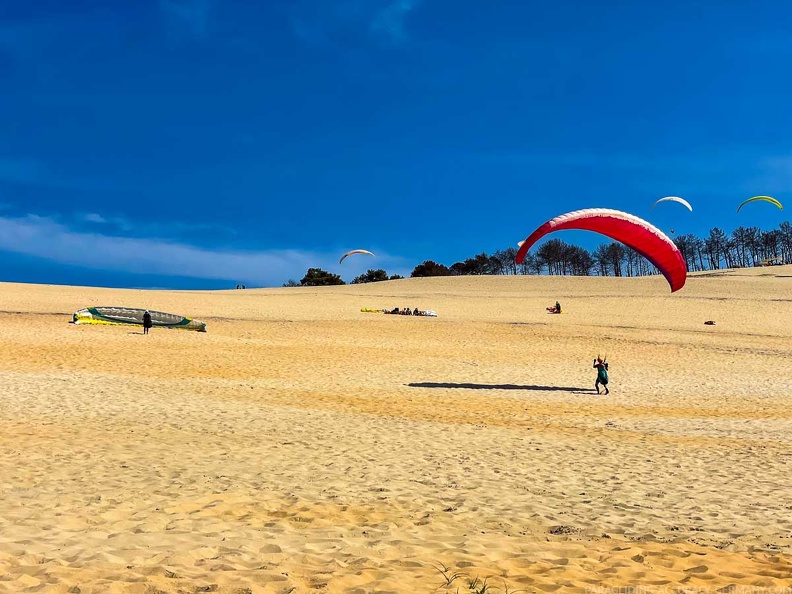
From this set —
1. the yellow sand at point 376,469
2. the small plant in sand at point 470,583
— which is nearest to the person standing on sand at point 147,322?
the yellow sand at point 376,469

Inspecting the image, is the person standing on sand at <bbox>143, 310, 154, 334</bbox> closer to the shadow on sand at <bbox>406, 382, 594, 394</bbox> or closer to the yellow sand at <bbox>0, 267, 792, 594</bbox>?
the yellow sand at <bbox>0, 267, 792, 594</bbox>

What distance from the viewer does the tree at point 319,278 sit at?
116 metres

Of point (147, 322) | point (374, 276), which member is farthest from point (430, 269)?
point (147, 322)

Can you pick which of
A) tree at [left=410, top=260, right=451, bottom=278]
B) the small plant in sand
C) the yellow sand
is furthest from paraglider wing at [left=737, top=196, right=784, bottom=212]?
tree at [left=410, top=260, right=451, bottom=278]

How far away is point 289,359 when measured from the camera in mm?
25188

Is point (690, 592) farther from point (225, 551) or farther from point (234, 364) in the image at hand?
point (234, 364)

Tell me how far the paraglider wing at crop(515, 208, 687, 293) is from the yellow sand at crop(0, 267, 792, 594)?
4.62 meters

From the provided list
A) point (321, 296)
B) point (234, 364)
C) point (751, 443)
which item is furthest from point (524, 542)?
point (321, 296)

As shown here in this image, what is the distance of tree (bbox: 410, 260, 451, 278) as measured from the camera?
4668 inches

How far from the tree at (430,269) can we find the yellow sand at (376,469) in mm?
90558

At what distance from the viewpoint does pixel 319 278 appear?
11538cm

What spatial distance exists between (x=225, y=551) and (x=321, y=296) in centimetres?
5208

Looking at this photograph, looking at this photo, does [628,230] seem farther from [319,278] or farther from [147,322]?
[319,278]

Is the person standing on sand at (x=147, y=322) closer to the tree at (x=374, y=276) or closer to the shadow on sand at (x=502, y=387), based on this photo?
the shadow on sand at (x=502, y=387)
